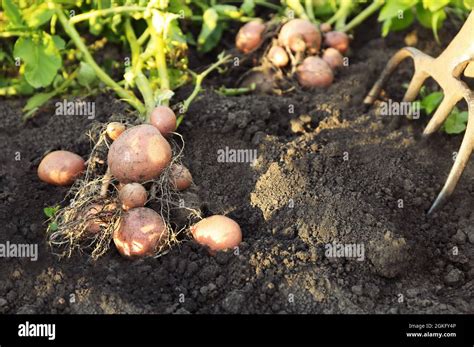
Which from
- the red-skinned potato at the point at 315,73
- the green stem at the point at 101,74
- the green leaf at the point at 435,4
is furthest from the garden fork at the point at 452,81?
the green stem at the point at 101,74

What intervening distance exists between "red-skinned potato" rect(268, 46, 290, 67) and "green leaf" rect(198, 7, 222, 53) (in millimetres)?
301

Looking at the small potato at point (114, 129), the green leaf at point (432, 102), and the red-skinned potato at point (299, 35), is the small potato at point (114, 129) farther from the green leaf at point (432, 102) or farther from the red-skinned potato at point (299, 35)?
the green leaf at point (432, 102)

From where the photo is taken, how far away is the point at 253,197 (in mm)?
2887

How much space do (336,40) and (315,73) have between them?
27 centimetres

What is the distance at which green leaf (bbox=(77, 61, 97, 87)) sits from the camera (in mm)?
3402

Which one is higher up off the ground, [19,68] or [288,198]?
[19,68]

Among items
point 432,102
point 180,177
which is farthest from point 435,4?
point 180,177

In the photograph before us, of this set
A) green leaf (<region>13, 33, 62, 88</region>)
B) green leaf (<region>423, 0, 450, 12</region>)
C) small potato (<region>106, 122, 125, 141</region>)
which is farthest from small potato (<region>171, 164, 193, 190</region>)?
green leaf (<region>423, 0, 450, 12</region>)

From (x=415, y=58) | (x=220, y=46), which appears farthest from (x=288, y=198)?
(x=220, y=46)

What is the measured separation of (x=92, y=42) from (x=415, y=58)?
1567mm

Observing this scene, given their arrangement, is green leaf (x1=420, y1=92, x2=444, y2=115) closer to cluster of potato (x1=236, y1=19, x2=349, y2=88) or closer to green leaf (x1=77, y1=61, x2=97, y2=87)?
cluster of potato (x1=236, y1=19, x2=349, y2=88)

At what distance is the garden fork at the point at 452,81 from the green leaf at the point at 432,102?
57 mm

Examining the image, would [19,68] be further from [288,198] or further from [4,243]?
[288,198]

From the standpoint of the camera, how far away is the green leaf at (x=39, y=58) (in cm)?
324
